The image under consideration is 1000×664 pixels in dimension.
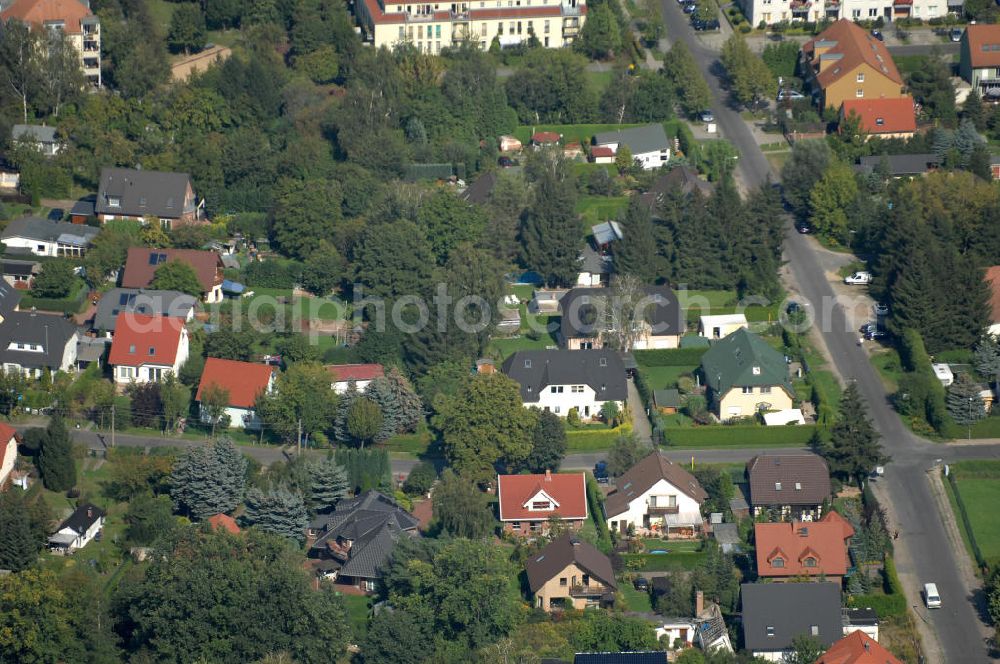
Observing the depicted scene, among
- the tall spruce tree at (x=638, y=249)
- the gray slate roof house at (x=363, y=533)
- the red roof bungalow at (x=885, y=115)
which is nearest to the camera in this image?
the gray slate roof house at (x=363, y=533)

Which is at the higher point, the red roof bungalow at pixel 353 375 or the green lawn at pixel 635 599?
the red roof bungalow at pixel 353 375

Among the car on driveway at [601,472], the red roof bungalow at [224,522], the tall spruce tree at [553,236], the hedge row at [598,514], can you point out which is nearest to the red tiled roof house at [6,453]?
the red roof bungalow at [224,522]

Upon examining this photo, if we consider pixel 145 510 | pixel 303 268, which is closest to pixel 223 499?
pixel 145 510

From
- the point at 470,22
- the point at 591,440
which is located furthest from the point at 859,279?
the point at 470,22

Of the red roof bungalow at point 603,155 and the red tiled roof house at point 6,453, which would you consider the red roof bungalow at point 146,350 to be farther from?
the red roof bungalow at point 603,155

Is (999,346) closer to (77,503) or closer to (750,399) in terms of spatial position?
(750,399)

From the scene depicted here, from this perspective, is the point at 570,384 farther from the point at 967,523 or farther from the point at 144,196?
the point at 144,196

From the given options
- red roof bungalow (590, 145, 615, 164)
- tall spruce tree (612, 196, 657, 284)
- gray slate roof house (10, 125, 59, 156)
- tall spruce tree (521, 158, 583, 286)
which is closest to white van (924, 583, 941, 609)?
tall spruce tree (612, 196, 657, 284)
